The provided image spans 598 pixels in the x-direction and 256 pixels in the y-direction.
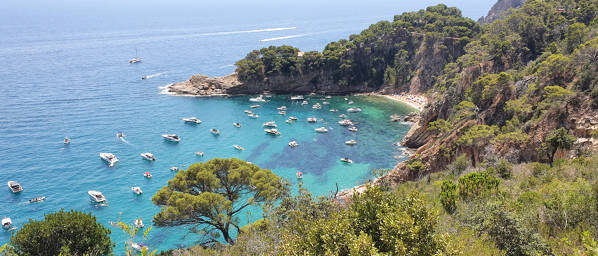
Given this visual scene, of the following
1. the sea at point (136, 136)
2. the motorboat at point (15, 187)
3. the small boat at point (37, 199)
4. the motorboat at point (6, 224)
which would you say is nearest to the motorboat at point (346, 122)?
the sea at point (136, 136)

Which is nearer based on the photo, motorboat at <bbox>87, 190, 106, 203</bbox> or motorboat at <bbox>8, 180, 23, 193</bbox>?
motorboat at <bbox>87, 190, 106, 203</bbox>

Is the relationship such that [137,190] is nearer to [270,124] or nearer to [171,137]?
[171,137]

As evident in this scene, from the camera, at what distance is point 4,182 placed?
4666cm

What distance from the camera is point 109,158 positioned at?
175 ft

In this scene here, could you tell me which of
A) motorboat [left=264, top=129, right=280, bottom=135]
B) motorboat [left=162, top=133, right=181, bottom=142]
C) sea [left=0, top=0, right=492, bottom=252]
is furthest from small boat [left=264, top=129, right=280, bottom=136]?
motorboat [left=162, top=133, right=181, bottom=142]

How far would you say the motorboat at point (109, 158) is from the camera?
5258 cm

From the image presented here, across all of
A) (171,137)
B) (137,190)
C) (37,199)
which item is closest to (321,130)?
(171,137)

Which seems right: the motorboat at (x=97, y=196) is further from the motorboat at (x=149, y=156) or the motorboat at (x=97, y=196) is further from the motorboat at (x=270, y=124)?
the motorboat at (x=270, y=124)

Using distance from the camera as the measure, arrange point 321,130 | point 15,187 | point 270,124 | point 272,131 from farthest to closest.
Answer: point 270,124 < point 321,130 < point 272,131 < point 15,187

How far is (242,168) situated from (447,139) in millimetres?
27061

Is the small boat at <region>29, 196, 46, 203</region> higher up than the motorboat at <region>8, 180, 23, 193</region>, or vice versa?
the motorboat at <region>8, 180, 23, 193</region>

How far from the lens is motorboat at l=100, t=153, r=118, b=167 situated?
52575 millimetres

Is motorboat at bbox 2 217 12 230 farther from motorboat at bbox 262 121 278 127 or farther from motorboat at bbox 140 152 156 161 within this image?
motorboat at bbox 262 121 278 127

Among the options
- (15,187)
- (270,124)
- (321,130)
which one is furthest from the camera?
(270,124)
